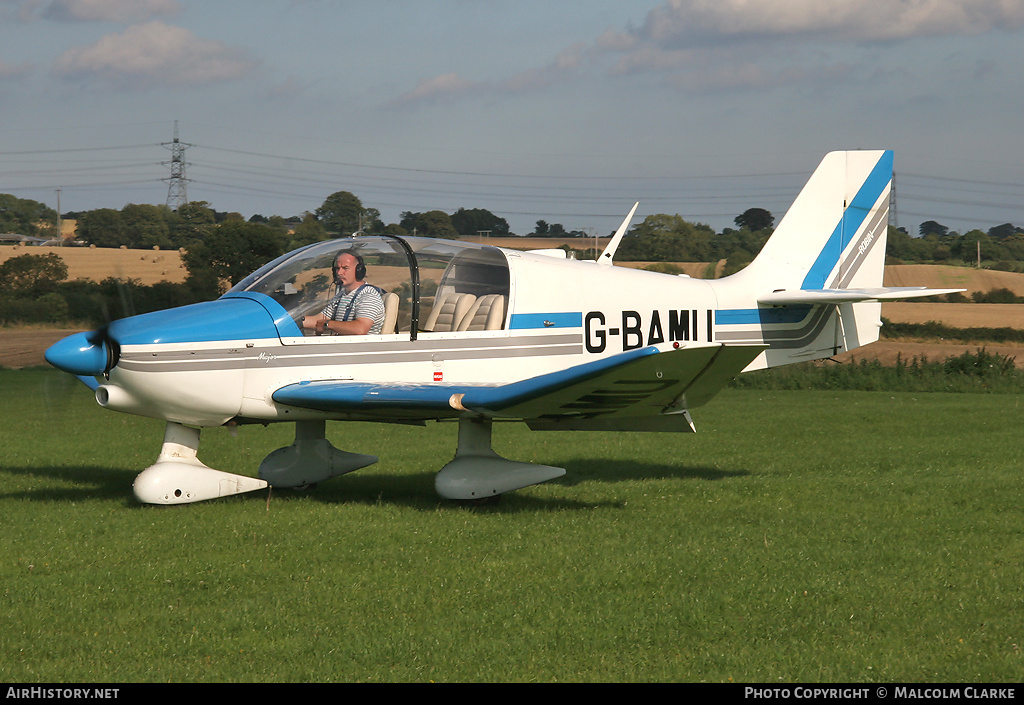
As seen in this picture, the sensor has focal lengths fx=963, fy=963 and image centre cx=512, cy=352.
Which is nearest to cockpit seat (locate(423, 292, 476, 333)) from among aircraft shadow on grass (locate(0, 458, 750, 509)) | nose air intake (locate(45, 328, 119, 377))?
aircraft shadow on grass (locate(0, 458, 750, 509))

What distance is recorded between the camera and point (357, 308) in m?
8.52

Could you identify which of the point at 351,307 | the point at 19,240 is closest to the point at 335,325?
the point at 351,307

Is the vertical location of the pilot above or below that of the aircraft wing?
above

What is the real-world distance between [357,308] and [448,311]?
2.78 ft

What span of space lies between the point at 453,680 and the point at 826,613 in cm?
226

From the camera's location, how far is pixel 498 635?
5.10 metres

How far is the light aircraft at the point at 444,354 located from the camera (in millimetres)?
7727

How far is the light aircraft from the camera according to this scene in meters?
7.73

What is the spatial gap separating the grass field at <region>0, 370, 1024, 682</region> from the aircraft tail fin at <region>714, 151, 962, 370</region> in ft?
4.82

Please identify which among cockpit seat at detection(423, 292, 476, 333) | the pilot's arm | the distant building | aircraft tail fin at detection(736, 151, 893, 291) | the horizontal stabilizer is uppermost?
the distant building

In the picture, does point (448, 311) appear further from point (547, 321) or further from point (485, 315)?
point (547, 321)

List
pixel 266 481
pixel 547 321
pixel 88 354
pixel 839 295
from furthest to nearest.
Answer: pixel 839 295
pixel 547 321
pixel 266 481
pixel 88 354

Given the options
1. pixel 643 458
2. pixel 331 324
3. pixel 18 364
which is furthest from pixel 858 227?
pixel 18 364

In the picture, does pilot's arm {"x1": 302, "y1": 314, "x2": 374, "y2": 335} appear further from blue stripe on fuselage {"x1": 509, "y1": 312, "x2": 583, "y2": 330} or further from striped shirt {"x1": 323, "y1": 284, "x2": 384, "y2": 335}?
blue stripe on fuselage {"x1": 509, "y1": 312, "x2": 583, "y2": 330}
